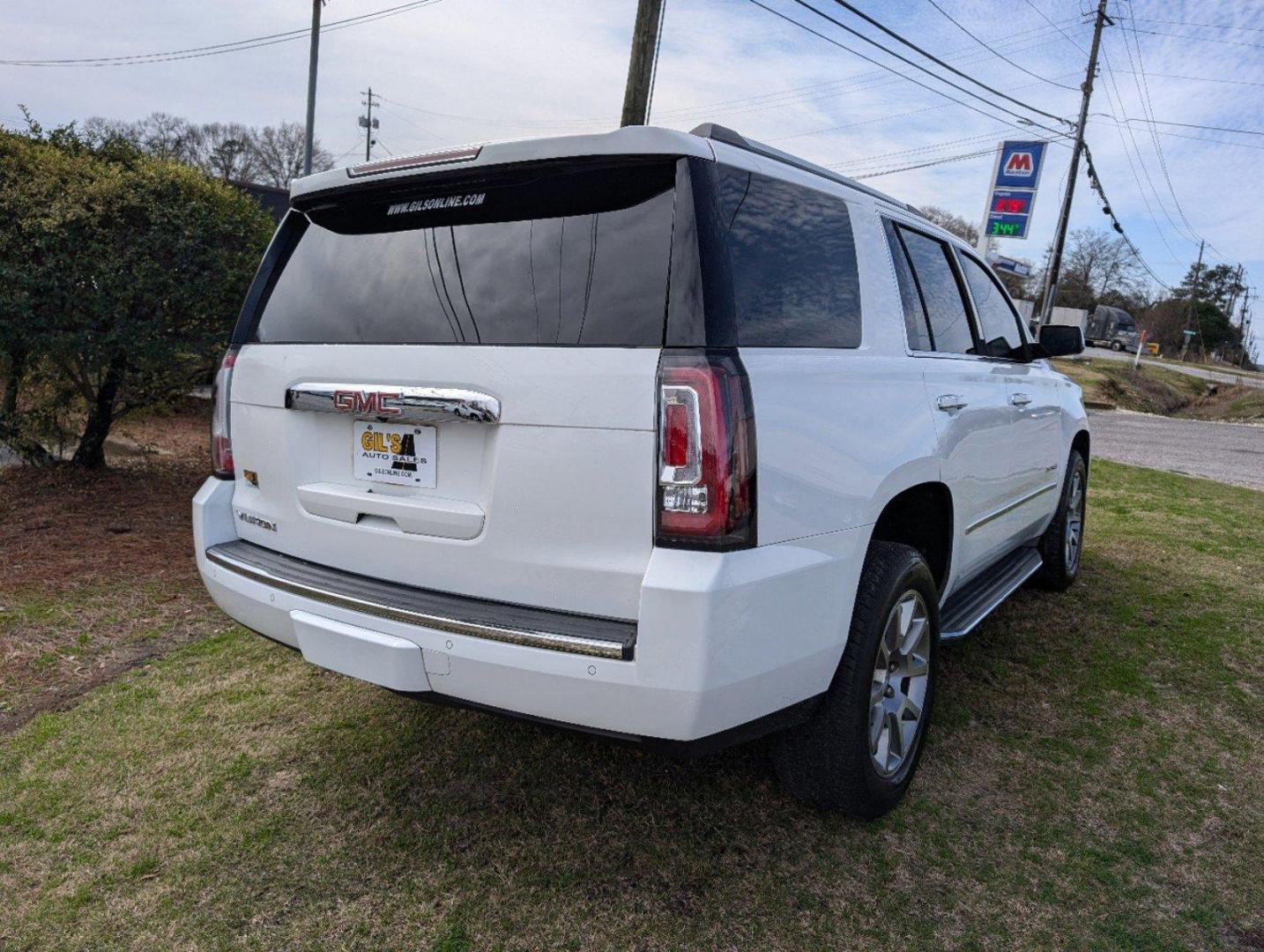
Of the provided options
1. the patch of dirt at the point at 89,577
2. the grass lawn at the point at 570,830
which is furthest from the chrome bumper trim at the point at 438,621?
the patch of dirt at the point at 89,577

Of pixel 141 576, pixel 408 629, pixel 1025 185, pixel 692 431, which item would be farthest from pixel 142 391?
pixel 1025 185

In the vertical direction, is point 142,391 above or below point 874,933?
above

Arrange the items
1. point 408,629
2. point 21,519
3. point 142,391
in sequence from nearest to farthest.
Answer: point 408,629, point 21,519, point 142,391

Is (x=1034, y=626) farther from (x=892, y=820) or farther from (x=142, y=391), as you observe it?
(x=142, y=391)

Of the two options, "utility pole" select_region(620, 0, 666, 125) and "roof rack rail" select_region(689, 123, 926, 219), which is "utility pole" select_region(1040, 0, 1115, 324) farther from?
"roof rack rail" select_region(689, 123, 926, 219)

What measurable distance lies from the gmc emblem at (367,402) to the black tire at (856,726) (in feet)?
4.58

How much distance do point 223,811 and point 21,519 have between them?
3942mm

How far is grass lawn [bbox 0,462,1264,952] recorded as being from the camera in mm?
2273

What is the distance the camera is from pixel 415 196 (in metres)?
2.56

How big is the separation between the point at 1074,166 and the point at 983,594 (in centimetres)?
2869

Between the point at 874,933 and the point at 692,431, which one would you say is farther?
the point at 874,933

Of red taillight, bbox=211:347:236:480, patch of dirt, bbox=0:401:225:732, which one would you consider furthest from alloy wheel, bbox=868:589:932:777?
patch of dirt, bbox=0:401:225:732

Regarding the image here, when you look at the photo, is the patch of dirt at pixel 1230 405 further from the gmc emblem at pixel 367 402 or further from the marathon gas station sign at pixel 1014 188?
the gmc emblem at pixel 367 402

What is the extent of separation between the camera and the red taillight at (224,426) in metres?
2.91
